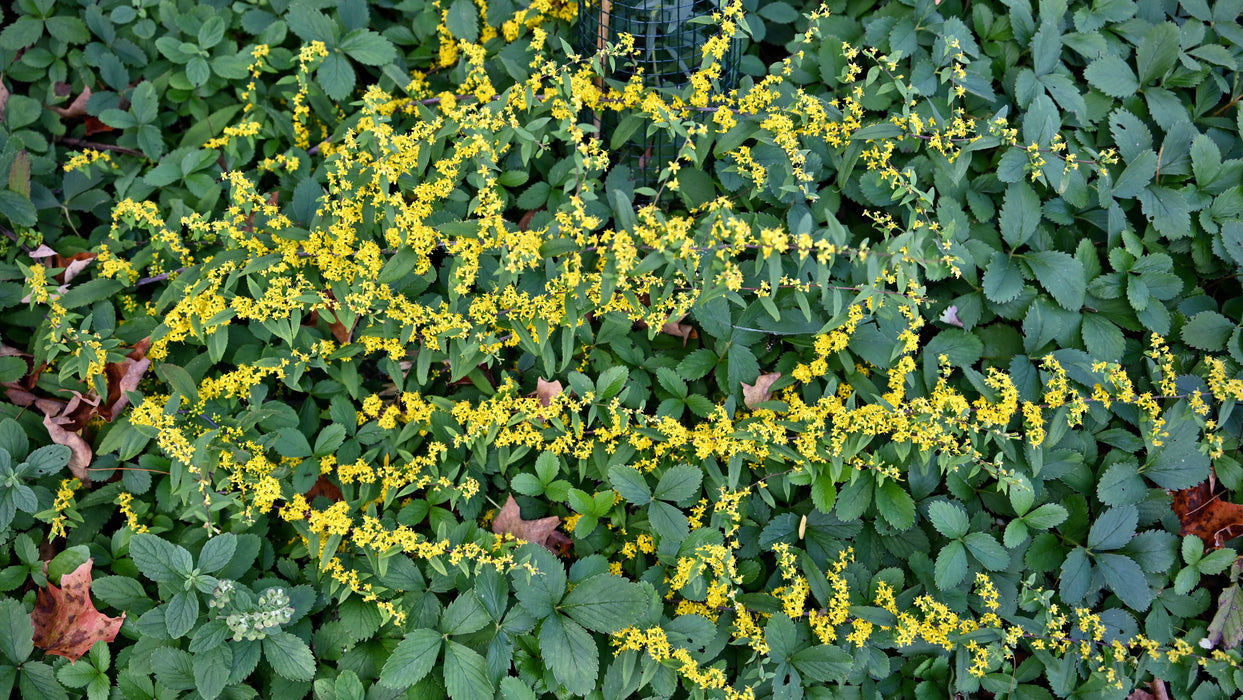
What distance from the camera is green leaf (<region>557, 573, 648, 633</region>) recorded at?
Result: 256 centimetres

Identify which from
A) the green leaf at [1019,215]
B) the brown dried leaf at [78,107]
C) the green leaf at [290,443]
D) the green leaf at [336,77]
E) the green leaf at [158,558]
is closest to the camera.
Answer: the green leaf at [158,558]

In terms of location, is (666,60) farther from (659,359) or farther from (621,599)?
(621,599)

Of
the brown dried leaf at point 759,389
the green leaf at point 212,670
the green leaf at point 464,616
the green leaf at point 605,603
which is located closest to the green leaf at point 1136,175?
the brown dried leaf at point 759,389

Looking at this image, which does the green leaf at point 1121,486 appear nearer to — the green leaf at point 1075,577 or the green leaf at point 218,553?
the green leaf at point 1075,577

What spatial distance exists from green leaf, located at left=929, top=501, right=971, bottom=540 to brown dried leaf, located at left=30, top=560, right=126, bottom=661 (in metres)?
2.81

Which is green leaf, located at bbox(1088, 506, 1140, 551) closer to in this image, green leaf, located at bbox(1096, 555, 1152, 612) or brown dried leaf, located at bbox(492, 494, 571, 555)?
green leaf, located at bbox(1096, 555, 1152, 612)

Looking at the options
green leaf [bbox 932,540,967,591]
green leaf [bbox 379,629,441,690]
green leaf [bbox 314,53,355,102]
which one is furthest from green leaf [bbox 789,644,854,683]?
green leaf [bbox 314,53,355,102]

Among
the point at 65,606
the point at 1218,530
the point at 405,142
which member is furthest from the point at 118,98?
the point at 1218,530

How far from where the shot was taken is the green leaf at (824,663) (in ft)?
8.63

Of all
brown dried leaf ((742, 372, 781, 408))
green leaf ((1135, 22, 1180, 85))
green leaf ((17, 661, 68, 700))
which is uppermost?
green leaf ((1135, 22, 1180, 85))

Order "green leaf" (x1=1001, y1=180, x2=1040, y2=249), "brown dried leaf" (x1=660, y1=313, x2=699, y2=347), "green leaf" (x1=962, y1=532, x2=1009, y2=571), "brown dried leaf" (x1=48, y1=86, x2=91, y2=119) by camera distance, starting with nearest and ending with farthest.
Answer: "green leaf" (x1=962, y1=532, x2=1009, y2=571) → "green leaf" (x1=1001, y1=180, x2=1040, y2=249) → "brown dried leaf" (x1=660, y1=313, x2=699, y2=347) → "brown dried leaf" (x1=48, y1=86, x2=91, y2=119)

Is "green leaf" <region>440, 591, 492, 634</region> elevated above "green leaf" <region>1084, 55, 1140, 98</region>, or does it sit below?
below

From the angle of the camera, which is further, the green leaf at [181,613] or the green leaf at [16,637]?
the green leaf at [16,637]

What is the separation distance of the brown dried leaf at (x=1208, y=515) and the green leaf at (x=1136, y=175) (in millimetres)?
1096
